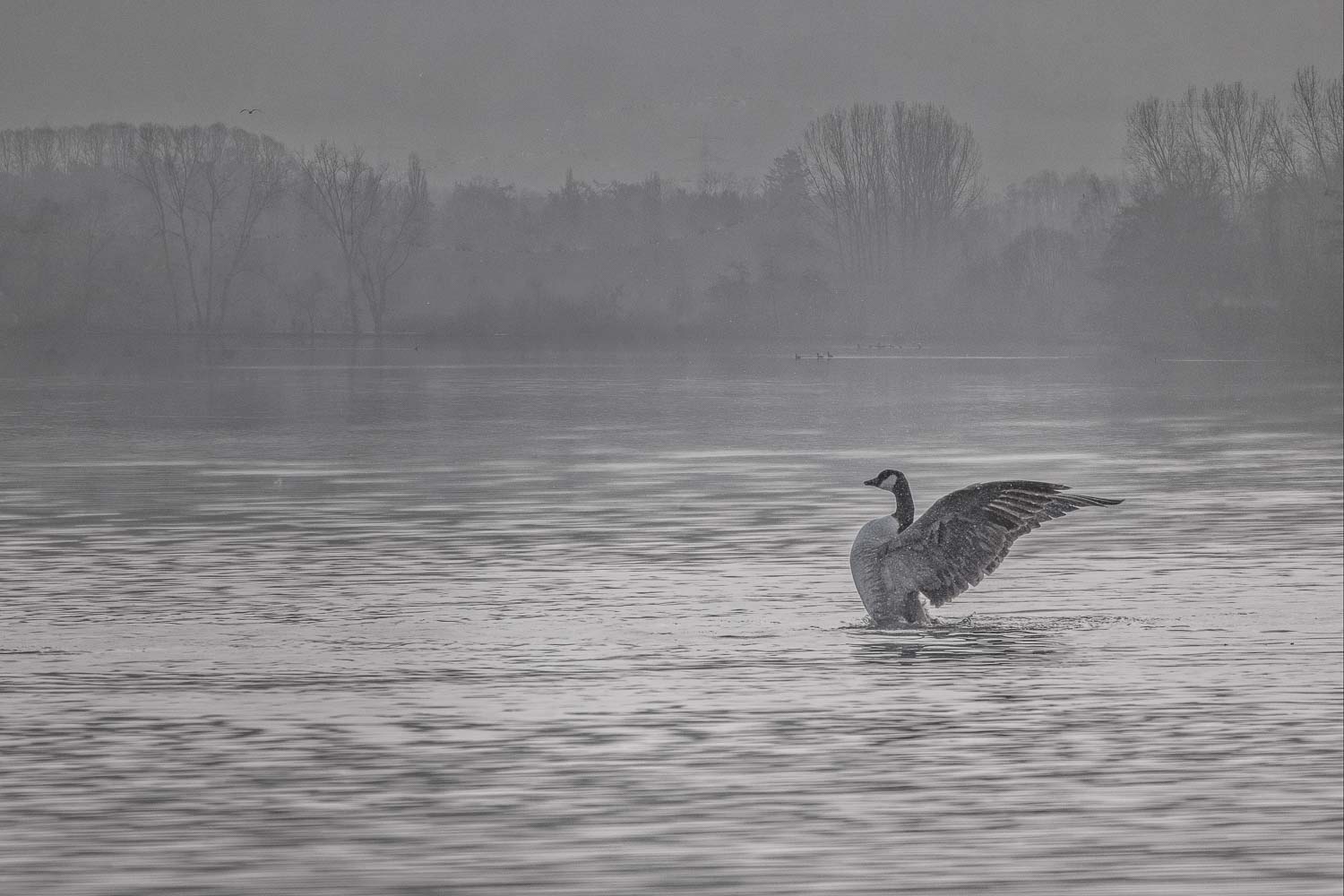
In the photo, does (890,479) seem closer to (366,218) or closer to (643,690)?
(643,690)

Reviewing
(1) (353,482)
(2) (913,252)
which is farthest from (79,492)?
(2) (913,252)

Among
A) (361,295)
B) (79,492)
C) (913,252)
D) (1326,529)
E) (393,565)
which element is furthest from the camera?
(361,295)

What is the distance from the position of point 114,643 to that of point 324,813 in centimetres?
496

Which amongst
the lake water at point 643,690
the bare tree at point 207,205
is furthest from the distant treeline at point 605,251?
the lake water at point 643,690

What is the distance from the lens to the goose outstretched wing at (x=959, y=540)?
13781 millimetres

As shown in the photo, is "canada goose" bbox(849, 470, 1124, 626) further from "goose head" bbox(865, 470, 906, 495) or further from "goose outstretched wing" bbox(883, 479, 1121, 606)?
"goose head" bbox(865, 470, 906, 495)

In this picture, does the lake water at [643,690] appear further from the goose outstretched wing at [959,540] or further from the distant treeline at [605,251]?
the distant treeline at [605,251]

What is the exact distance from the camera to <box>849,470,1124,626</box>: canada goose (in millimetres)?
13773

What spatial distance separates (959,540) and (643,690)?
294cm

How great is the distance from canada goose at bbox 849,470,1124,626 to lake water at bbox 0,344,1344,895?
0.37m

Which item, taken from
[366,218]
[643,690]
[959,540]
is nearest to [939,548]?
[959,540]

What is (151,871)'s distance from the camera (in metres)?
7.98

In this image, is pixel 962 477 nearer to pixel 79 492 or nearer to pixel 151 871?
pixel 79 492

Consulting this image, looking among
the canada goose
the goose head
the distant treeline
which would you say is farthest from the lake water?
the distant treeline
